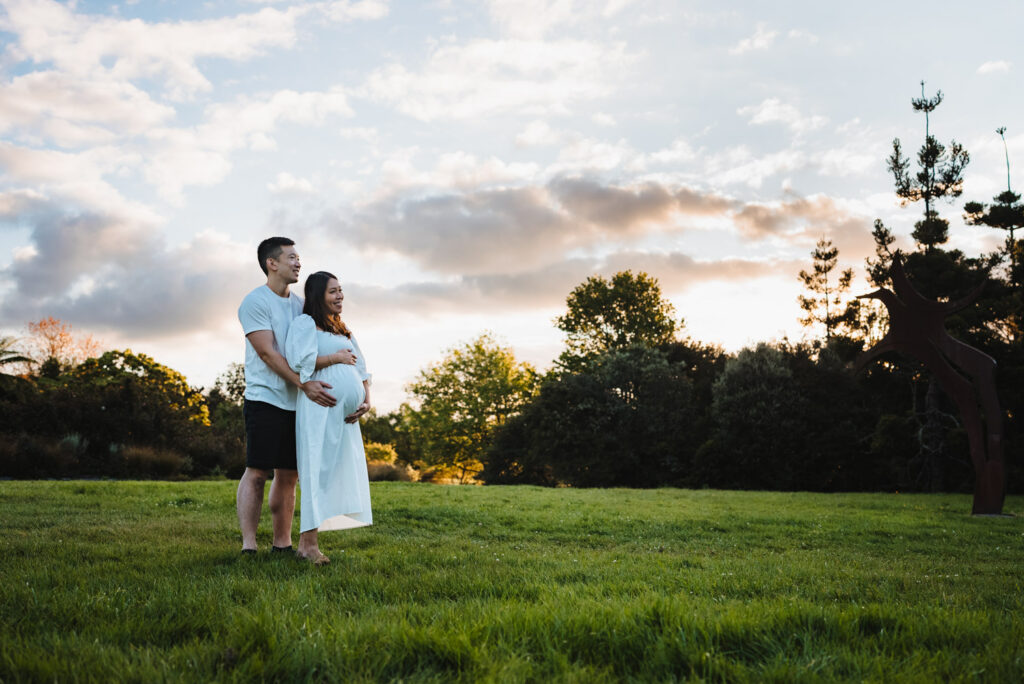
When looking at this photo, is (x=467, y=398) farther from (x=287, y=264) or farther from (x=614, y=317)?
(x=287, y=264)

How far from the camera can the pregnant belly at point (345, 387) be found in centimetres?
498

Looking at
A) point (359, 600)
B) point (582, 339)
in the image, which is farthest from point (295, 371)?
point (582, 339)

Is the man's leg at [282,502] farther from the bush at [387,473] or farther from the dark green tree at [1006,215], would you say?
the dark green tree at [1006,215]

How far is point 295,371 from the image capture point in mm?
4902

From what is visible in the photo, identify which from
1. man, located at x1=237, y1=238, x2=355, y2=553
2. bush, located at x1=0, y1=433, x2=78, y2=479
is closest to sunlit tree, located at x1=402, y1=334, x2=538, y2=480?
bush, located at x1=0, y1=433, x2=78, y2=479

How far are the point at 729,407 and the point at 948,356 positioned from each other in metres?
15.9

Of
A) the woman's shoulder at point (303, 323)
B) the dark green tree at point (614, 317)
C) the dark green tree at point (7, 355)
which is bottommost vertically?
the woman's shoulder at point (303, 323)

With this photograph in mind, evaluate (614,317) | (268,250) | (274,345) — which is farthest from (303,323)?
(614,317)

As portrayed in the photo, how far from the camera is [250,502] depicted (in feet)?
16.6

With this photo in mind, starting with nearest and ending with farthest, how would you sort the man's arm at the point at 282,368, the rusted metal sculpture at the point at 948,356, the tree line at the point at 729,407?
the man's arm at the point at 282,368, the rusted metal sculpture at the point at 948,356, the tree line at the point at 729,407

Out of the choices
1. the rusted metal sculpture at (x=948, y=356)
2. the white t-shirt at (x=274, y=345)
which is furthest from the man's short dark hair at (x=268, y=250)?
the rusted metal sculpture at (x=948, y=356)

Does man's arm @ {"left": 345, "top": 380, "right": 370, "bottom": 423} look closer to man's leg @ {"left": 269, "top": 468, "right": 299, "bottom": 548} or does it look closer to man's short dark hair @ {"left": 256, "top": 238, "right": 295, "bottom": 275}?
man's leg @ {"left": 269, "top": 468, "right": 299, "bottom": 548}

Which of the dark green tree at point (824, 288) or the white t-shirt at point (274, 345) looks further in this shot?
the dark green tree at point (824, 288)

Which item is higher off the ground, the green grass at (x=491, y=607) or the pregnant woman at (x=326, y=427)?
the pregnant woman at (x=326, y=427)
